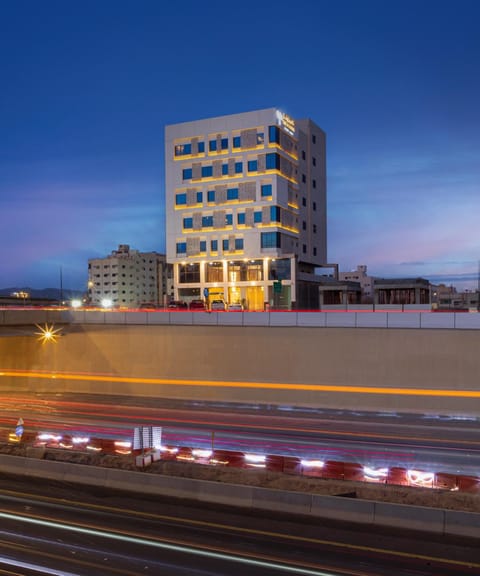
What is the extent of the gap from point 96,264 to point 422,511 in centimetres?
14345

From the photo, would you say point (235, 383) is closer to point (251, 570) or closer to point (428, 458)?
point (428, 458)

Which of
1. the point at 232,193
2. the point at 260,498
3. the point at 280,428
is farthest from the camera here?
the point at 232,193

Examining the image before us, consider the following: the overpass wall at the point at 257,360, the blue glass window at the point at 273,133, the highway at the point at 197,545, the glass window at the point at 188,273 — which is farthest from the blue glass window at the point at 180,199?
the highway at the point at 197,545

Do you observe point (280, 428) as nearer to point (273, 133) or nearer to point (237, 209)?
point (237, 209)

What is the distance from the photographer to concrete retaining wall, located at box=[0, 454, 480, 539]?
10930mm

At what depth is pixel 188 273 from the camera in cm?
6575

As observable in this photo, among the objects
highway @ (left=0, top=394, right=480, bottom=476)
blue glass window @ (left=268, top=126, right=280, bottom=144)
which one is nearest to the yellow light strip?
highway @ (left=0, top=394, right=480, bottom=476)

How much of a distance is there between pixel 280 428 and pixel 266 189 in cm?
4198

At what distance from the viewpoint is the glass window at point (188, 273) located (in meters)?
65.2

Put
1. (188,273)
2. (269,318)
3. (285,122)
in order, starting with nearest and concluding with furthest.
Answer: (269,318) → (285,122) → (188,273)

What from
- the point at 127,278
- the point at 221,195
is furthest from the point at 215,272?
the point at 127,278

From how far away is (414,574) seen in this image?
29.5 ft

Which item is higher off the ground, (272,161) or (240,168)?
(272,161)

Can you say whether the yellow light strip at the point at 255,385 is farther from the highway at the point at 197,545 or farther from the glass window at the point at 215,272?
the glass window at the point at 215,272
